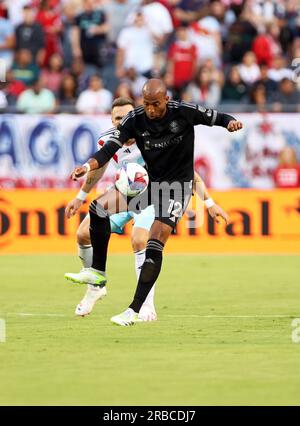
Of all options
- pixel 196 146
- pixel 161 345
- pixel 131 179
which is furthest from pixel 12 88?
pixel 161 345

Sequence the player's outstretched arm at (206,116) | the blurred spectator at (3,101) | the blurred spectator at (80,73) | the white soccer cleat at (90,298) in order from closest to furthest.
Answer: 1. the player's outstretched arm at (206,116)
2. the white soccer cleat at (90,298)
3. the blurred spectator at (3,101)
4. the blurred spectator at (80,73)

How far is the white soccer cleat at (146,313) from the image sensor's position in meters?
12.4

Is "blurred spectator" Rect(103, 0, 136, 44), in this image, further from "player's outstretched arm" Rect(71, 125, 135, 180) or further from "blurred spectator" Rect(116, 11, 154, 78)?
"player's outstretched arm" Rect(71, 125, 135, 180)

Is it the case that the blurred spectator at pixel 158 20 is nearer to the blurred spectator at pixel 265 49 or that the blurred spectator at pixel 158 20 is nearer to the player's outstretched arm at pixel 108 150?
the blurred spectator at pixel 265 49

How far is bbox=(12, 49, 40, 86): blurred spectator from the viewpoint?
993 inches

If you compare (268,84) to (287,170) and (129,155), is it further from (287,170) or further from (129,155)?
(129,155)

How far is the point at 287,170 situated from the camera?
76.6 feet

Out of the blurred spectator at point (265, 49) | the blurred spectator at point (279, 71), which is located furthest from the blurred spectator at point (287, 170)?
the blurred spectator at point (265, 49)

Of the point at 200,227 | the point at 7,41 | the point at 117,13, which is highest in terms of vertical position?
the point at 117,13

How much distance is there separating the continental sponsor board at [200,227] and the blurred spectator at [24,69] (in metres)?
4.24

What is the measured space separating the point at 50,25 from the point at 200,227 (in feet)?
22.6

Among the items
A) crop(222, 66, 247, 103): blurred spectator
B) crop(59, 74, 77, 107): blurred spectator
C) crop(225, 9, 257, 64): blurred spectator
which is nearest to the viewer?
crop(59, 74, 77, 107): blurred spectator

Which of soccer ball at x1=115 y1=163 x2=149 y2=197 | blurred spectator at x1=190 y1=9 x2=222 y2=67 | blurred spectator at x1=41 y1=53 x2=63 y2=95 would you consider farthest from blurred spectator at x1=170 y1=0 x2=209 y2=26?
soccer ball at x1=115 y1=163 x2=149 y2=197
